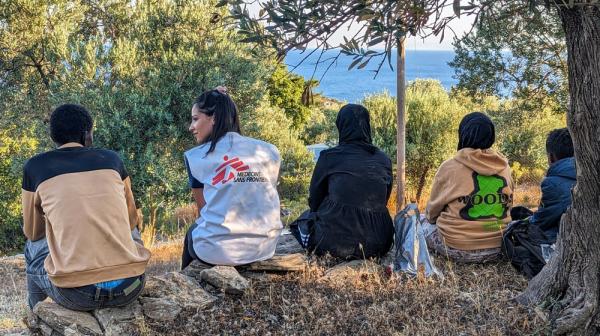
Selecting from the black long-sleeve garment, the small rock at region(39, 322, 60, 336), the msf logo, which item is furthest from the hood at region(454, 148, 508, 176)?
the small rock at region(39, 322, 60, 336)

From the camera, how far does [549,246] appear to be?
4.21m

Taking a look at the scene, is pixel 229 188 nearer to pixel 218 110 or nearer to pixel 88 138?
pixel 218 110

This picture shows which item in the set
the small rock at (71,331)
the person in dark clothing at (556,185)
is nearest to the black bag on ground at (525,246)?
the person in dark clothing at (556,185)

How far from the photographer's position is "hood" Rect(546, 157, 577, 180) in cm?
425

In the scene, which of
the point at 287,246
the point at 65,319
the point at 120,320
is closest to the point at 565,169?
the point at 287,246

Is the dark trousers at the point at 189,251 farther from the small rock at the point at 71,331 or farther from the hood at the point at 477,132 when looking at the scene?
the hood at the point at 477,132

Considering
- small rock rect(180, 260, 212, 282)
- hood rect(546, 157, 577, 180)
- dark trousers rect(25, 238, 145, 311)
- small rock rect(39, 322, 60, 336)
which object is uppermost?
hood rect(546, 157, 577, 180)

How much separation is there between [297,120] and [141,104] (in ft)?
66.5

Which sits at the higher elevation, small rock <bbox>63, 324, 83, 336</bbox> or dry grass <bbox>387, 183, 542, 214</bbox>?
small rock <bbox>63, 324, 83, 336</bbox>

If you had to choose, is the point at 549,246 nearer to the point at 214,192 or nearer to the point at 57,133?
the point at 214,192

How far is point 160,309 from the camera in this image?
363 cm

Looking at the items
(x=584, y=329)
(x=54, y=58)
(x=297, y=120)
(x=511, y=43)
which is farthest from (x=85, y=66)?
(x=297, y=120)

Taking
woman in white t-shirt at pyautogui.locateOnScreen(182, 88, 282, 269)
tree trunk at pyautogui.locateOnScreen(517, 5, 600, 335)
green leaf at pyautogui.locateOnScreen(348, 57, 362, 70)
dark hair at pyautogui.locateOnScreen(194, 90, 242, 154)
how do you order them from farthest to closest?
dark hair at pyautogui.locateOnScreen(194, 90, 242, 154), woman in white t-shirt at pyautogui.locateOnScreen(182, 88, 282, 269), tree trunk at pyautogui.locateOnScreen(517, 5, 600, 335), green leaf at pyautogui.locateOnScreen(348, 57, 362, 70)

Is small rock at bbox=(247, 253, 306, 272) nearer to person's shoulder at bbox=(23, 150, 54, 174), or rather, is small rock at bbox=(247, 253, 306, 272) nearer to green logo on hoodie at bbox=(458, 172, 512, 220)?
green logo on hoodie at bbox=(458, 172, 512, 220)
